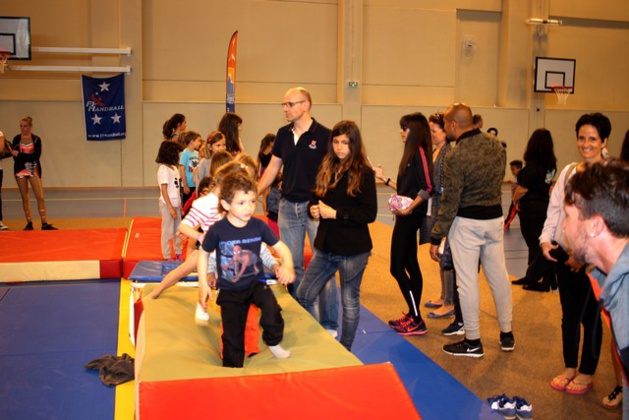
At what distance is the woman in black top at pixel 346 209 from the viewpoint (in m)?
3.98

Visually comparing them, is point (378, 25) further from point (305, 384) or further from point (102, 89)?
point (305, 384)

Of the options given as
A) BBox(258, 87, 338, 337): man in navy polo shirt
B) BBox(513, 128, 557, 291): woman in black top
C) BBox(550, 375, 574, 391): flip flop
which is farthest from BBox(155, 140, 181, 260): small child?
BBox(550, 375, 574, 391): flip flop

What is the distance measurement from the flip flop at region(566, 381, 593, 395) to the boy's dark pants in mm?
1916

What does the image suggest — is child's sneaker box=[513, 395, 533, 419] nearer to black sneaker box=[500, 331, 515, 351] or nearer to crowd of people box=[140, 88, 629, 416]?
crowd of people box=[140, 88, 629, 416]

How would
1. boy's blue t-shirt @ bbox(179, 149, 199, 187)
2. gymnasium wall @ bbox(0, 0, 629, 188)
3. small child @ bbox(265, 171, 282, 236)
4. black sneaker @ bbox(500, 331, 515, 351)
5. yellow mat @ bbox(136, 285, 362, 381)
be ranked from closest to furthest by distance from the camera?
yellow mat @ bbox(136, 285, 362, 381) → black sneaker @ bbox(500, 331, 515, 351) → small child @ bbox(265, 171, 282, 236) → boy's blue t-shirt @ bbox(179, 149, 199, 187) → gymnasium wall @ bbox(0, 0, 629, 188)

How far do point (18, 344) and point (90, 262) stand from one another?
206cm

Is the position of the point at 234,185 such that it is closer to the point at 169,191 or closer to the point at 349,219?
the point at 349,219

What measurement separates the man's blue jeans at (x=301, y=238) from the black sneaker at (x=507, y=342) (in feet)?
4.14

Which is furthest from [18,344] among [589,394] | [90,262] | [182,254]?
[589,394]

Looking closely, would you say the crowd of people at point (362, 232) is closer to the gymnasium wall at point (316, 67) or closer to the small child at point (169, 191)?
the small child at point (169, 191)

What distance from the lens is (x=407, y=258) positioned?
514cm

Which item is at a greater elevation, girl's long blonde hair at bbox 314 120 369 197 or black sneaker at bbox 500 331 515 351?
girl's long blonde hair at bbox 314 120 369 197

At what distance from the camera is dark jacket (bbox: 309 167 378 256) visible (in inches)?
156

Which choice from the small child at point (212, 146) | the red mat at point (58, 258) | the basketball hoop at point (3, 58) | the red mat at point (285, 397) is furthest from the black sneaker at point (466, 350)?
the basketball hoop at point (3, 58)
